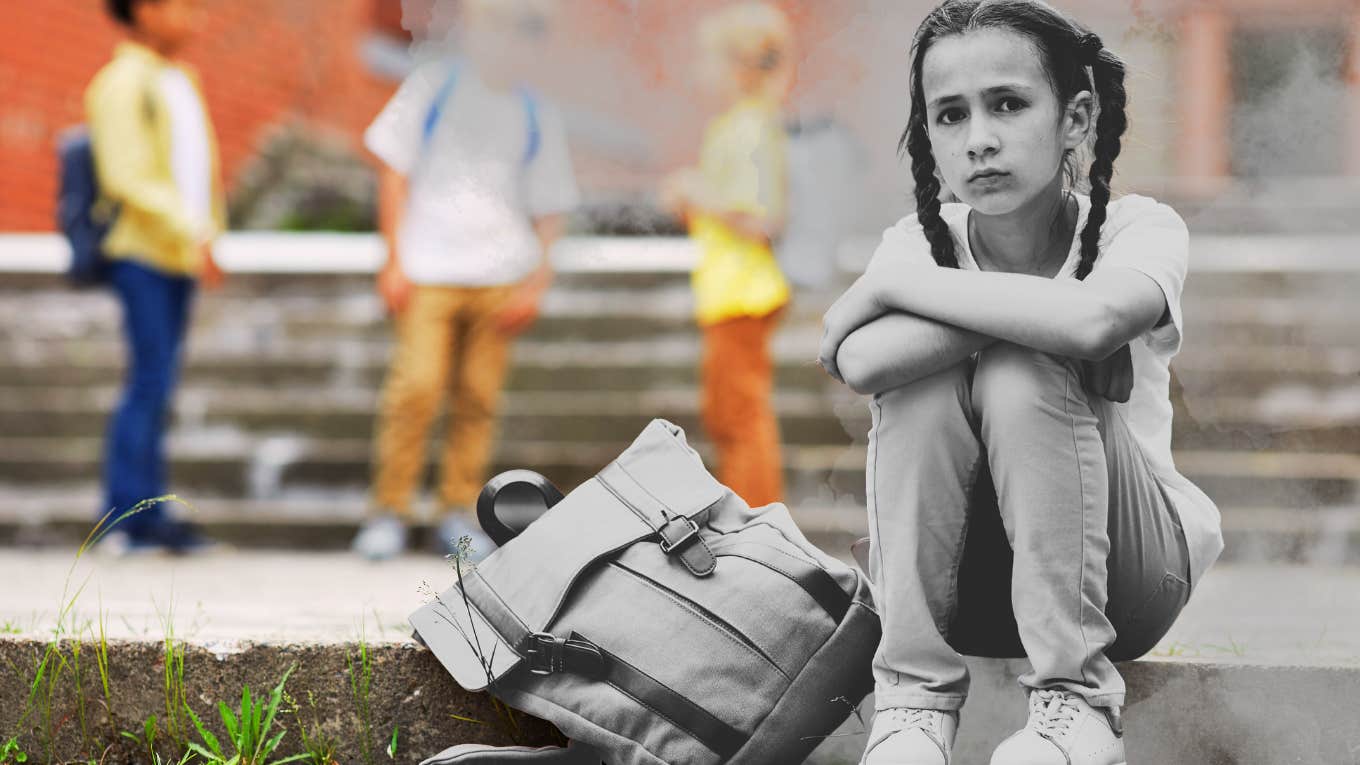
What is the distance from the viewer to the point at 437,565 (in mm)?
3732

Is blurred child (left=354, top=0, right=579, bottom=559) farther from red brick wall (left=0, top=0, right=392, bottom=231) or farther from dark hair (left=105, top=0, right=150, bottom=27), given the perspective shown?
red brick wall (left=0, top=0, right=392, bottom=231)

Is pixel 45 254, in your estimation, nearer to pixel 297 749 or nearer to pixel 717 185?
pixel 717 185

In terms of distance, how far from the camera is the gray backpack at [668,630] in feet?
5.52

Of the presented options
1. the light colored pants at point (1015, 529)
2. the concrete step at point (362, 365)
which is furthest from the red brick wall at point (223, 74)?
the light colored pants at point (1015, 529)

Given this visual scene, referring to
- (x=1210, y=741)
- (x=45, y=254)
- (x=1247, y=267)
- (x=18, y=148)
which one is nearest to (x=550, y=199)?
(x=1247, y=267)

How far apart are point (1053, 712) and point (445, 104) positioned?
2.66m

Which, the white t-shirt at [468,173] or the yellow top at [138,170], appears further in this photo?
the yellow top at [138,170]

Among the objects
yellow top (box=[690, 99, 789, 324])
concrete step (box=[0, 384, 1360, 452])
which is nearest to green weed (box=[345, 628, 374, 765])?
yellow top (box=[690, 99, 789, 324])

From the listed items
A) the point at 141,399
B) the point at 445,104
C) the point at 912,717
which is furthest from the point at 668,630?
the point at 141,399

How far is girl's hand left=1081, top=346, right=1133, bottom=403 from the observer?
1575mm

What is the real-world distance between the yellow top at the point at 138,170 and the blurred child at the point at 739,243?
1536 mm

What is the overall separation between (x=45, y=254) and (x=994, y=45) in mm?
6107

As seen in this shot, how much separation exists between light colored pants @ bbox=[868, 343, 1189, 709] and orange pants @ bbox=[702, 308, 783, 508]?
1.83 metres

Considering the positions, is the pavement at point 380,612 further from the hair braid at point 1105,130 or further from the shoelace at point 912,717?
the hair braid at point 1105,130
